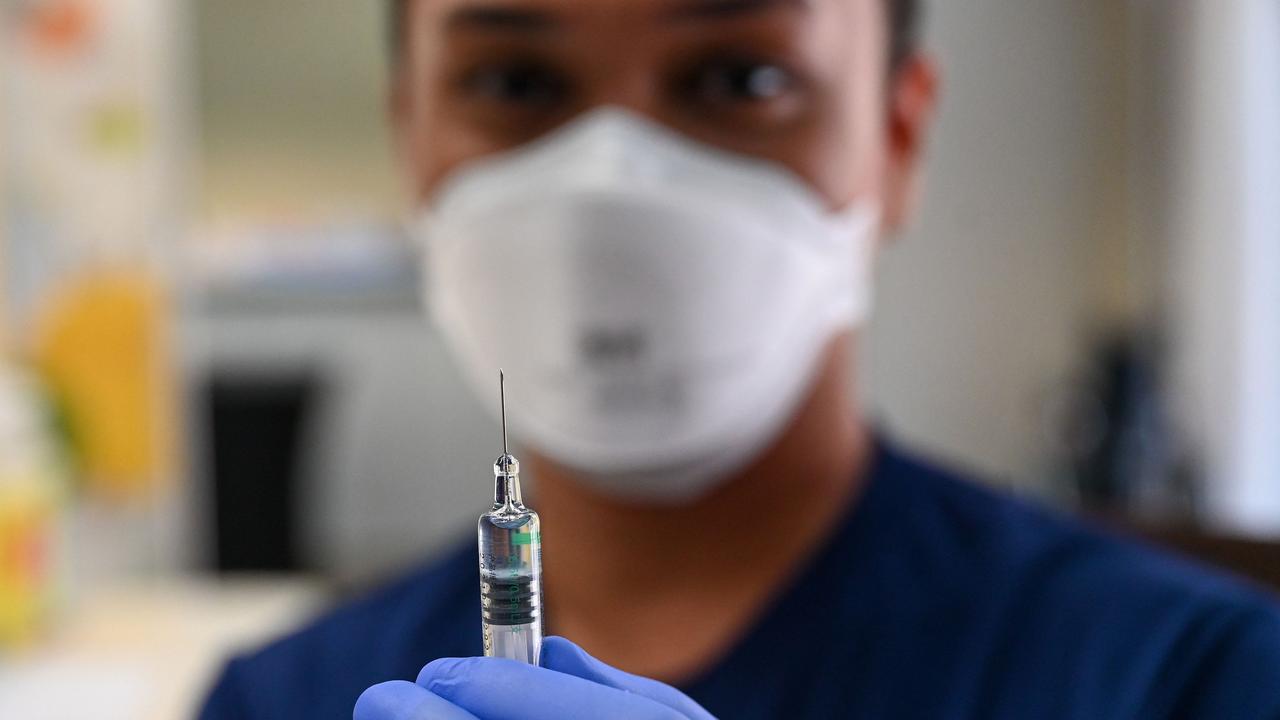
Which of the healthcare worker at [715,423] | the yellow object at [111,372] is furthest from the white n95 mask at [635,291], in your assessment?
the yellow object at [111,372]

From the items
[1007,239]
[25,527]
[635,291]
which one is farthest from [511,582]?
[1007,239]

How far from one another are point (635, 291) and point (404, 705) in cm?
40

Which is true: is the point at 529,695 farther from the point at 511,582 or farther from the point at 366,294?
the point at 366,294

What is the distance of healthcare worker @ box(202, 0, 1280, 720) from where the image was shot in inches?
26.4

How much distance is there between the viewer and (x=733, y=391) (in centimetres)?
72

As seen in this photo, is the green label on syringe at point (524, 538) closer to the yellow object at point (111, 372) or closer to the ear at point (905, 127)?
the ear at point (905, 127)

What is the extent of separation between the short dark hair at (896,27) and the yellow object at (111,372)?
3.11ft

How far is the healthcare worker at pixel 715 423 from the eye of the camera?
67cm

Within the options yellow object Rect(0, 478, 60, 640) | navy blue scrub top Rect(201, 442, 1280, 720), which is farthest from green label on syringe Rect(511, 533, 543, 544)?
yellow object Rect(0, 478, 60, 640)

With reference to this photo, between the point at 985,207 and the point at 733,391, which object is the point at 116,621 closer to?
the point at 733,391

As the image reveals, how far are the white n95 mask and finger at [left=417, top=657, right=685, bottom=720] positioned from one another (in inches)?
14.4

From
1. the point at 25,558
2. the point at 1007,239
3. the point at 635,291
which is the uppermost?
the point at 635,291

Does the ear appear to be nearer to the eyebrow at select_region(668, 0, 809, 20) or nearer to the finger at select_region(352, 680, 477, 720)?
the eyebrow at select_region(668, 0, 809, 20)

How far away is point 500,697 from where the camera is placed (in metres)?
0.32
